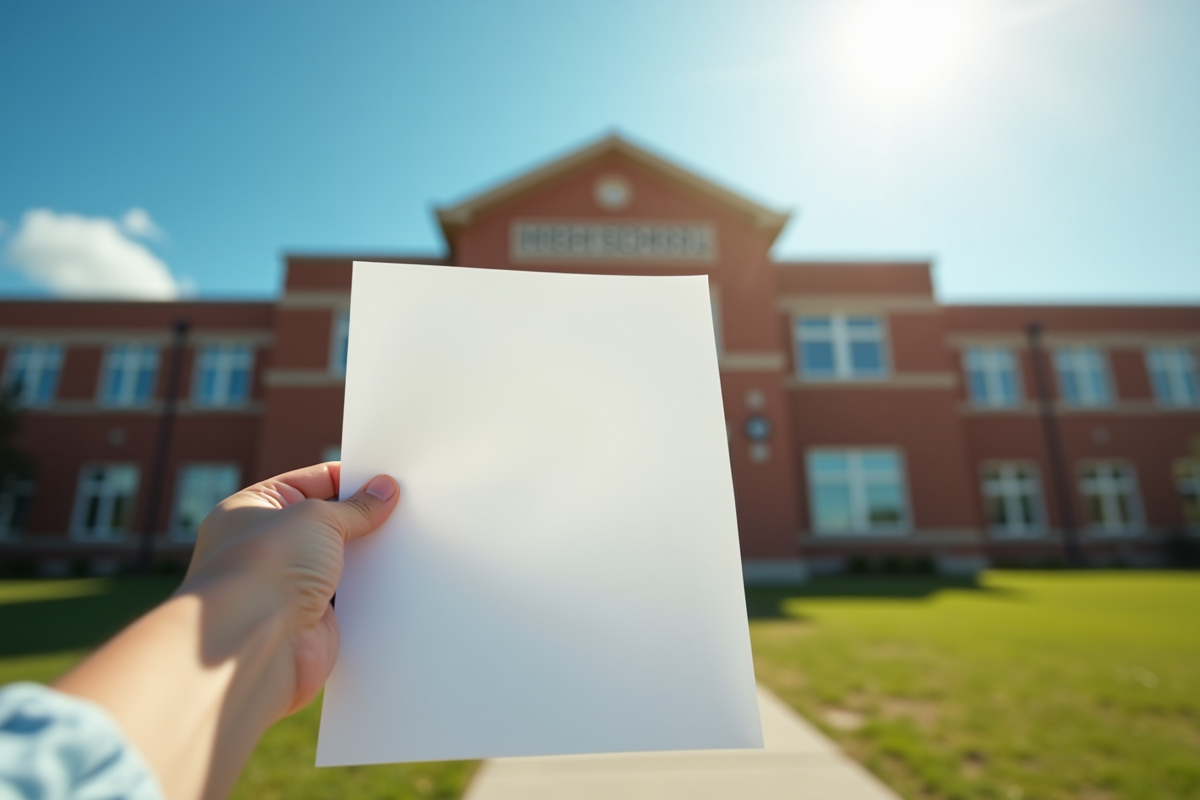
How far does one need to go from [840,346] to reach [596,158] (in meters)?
7.58

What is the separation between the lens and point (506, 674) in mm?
956

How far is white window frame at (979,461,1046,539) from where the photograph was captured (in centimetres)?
1675

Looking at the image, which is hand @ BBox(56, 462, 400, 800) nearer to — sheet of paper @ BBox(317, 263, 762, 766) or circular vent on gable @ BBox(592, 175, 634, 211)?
sheet of paper @ BBox(317, 263, 762, 766)

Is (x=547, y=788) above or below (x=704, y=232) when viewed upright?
below

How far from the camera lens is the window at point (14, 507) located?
15.5 meters

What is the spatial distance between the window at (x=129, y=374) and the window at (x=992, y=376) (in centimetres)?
2344

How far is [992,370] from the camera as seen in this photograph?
17766 millimetres

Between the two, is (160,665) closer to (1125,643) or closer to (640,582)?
(640,582)

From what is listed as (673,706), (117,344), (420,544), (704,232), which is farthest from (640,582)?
(117,344)

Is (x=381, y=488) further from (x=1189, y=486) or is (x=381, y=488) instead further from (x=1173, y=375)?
(x=1173, y=375)

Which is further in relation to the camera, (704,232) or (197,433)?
(197,433)

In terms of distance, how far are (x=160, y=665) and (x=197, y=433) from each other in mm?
18943

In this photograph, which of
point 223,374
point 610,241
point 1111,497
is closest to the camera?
point 610,241

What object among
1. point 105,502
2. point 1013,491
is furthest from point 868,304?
point 105,502
